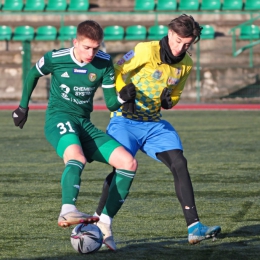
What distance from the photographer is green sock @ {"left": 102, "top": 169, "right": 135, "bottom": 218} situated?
16.8ft

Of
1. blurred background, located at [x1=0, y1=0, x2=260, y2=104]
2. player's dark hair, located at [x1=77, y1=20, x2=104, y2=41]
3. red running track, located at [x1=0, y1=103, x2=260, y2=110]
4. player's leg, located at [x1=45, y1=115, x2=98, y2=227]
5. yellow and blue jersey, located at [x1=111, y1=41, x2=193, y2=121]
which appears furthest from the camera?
blurred background, located at [x1=0, y1=0, x2=260, y2=104]

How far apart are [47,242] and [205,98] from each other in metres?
17.5

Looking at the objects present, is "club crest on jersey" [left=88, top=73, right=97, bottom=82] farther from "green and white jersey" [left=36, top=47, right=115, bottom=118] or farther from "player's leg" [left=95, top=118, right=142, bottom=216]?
"player's leg" [left=95, top=118, right=142, bottom=216]

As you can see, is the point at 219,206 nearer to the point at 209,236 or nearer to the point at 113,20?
the point at 209,236

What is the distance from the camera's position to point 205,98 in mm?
22328

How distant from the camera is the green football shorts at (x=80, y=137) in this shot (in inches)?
198

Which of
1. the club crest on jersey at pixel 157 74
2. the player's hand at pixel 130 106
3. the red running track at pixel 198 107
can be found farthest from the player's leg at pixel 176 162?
the red running track at pixel 198 107

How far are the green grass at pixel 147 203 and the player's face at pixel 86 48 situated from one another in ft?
4.22

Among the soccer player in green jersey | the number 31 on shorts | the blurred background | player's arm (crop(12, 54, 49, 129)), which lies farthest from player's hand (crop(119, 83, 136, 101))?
the blurred background

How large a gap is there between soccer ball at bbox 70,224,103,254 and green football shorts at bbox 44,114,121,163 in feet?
1.57

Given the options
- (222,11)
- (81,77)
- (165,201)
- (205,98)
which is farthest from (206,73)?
(81,77)

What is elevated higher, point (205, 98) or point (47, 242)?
point (47, 242)

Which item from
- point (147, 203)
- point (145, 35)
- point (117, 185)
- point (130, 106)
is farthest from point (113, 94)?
point (145, 35)

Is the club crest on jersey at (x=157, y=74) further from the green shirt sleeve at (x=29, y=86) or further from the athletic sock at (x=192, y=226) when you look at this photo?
the athletic sock at (x=192, y=226)
